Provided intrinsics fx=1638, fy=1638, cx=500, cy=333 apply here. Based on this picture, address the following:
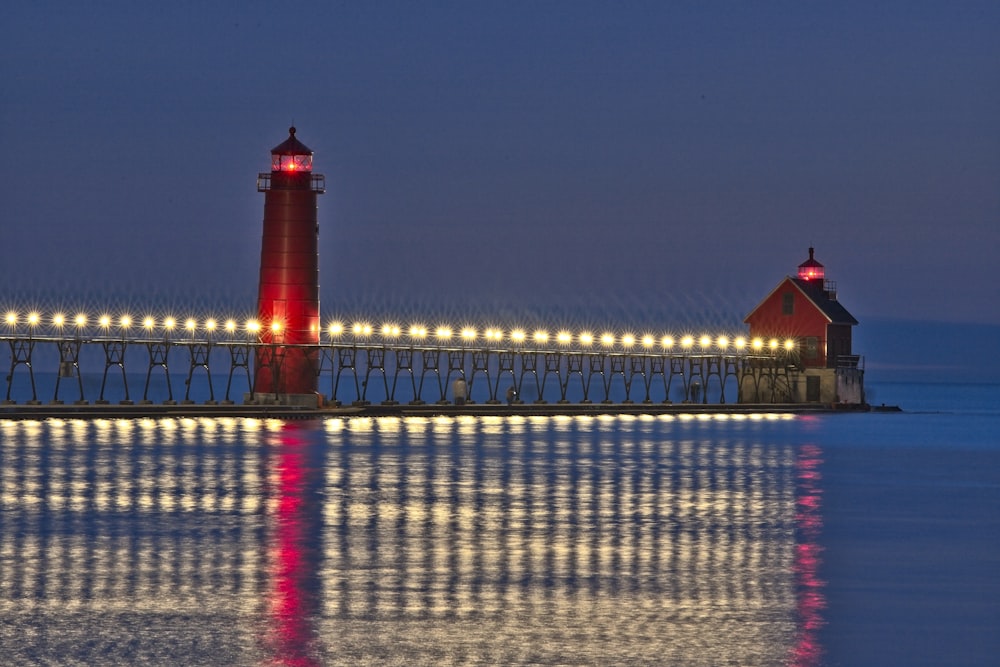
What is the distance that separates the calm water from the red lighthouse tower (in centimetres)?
2180

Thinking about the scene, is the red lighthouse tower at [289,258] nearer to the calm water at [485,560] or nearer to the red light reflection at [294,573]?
the calm water at [485,560]

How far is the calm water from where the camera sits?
1597 centimetres

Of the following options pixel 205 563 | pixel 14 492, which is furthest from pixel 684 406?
pixel 205 563

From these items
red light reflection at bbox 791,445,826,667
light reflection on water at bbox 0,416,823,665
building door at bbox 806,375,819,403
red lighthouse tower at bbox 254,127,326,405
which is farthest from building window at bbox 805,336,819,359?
red light reflection at bbox 791,445,826,667

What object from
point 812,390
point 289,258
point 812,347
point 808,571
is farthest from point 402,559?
point 812,390

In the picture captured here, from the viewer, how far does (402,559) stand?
22031 millimetres

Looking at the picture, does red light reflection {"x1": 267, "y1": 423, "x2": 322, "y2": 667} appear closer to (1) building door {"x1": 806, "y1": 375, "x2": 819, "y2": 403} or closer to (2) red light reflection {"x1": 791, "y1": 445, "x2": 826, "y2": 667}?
(2) red light reflection {"x1": 791, "y1": 445, "x2": 826, "y2": 667}

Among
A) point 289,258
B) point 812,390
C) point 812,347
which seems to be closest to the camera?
point 289,258

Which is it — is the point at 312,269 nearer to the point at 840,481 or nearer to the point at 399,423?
the point at 399,423

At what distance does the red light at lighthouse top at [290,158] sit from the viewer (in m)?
69.5

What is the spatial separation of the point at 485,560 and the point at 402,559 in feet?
3.67

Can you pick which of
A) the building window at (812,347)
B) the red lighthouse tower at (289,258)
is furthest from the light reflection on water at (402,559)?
the building window at (812,347)

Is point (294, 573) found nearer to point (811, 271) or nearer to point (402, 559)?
point (402, 559)

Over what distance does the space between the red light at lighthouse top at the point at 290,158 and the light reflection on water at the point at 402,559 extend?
81.8 feet
